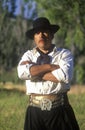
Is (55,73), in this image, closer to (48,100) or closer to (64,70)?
(64,70)

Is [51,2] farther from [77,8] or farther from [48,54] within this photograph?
[48,54]

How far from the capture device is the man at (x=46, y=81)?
555 centimetres

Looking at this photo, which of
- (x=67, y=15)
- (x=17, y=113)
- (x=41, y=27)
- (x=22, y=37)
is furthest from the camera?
(x=22, y=37)

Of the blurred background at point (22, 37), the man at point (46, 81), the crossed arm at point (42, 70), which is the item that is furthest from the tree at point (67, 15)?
the crossed arm at point (42, 70)

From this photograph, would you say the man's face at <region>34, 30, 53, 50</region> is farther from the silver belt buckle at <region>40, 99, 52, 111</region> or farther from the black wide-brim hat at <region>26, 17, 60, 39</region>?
the silver belt buckle at <region>40, 99, 52, 111</region>

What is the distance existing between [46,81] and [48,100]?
21cm

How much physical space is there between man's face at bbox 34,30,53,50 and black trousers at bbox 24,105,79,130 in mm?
706

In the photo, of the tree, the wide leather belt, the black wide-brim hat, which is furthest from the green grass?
the tree

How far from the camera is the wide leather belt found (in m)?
5.59

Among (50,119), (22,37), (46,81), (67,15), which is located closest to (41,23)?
(46,81)

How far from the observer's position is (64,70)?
5.57m

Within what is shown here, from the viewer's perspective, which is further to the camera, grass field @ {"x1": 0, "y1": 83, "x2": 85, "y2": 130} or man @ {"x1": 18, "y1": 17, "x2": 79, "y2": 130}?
grass field @ {"x1": 0, "y1": 83, "x2": 85, "y2": 130}

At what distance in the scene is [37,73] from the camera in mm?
5613

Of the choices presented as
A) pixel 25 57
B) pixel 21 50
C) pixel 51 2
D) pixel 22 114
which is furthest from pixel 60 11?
Result: pixel 25 57
